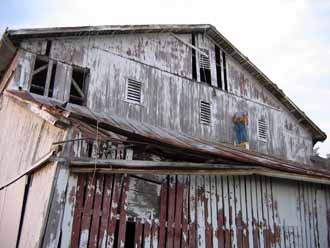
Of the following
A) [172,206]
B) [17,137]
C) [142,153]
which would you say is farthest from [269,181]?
[17,137]

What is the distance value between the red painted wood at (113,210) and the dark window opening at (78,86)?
13.5 ft

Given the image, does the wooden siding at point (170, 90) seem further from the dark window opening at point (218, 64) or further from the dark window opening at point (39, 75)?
the dark window opening at point (39, 75)

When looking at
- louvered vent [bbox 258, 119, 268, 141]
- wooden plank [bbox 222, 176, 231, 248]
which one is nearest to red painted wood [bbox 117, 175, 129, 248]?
wooden plank [bbox 222, 176, 231, 248]

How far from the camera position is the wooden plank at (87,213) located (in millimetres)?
5766

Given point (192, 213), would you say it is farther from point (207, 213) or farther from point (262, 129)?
point (262, 129)

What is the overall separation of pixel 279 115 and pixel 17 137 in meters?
10.2

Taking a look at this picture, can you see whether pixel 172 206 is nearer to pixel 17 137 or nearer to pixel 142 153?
pixel 142 153

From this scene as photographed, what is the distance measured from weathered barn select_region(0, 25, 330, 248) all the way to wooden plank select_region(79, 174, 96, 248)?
0.02 meters

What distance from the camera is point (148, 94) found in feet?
37.2

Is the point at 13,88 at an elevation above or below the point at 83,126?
above

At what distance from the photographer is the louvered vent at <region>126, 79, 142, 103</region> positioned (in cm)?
1091

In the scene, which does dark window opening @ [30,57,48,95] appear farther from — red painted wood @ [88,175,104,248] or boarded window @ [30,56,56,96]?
red painted wood @ [88,175,104,248]

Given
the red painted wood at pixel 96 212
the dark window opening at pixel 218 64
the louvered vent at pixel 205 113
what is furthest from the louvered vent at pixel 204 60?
the red painted wood at pixel 96 212

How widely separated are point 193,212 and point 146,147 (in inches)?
63.0
